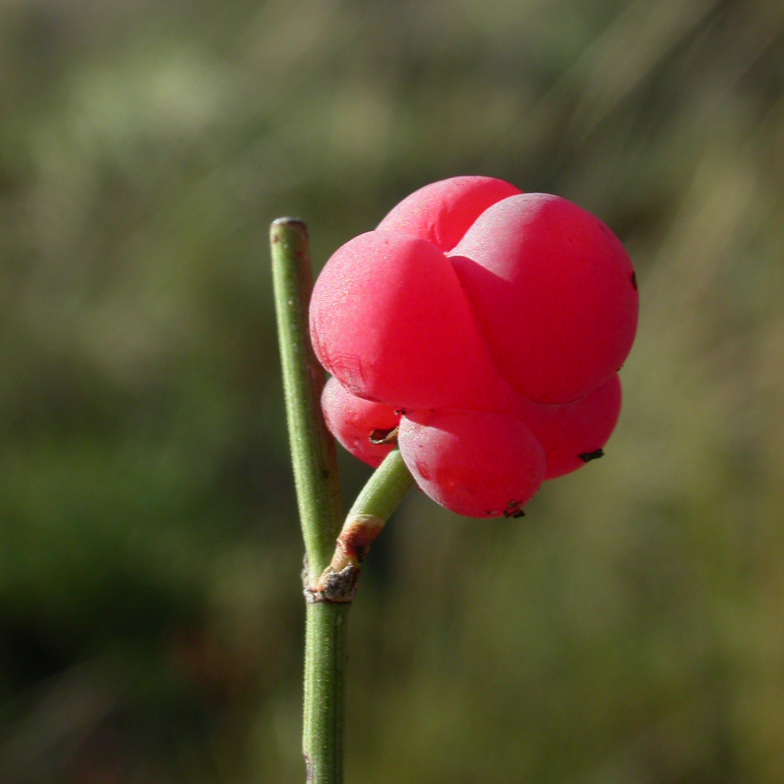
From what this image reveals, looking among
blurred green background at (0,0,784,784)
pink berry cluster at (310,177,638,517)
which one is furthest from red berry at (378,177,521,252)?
blurred green background at (0,0,784,784)

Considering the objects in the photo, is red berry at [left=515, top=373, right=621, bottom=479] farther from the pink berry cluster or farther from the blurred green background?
the blurred green background

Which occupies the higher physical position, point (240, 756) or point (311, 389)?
point (311, 389)

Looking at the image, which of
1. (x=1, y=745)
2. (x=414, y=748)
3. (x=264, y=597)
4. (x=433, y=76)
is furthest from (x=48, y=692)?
(x=433, y=76)

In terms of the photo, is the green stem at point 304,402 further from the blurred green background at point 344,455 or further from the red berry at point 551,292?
the blurred green background at point 344,455

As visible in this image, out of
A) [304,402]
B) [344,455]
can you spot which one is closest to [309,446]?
[304,402]

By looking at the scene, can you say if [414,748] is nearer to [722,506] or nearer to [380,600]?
[380,600]

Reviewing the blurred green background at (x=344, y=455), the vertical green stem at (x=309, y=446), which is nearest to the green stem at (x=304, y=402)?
the vertical green stem at (x=309, y=446)
